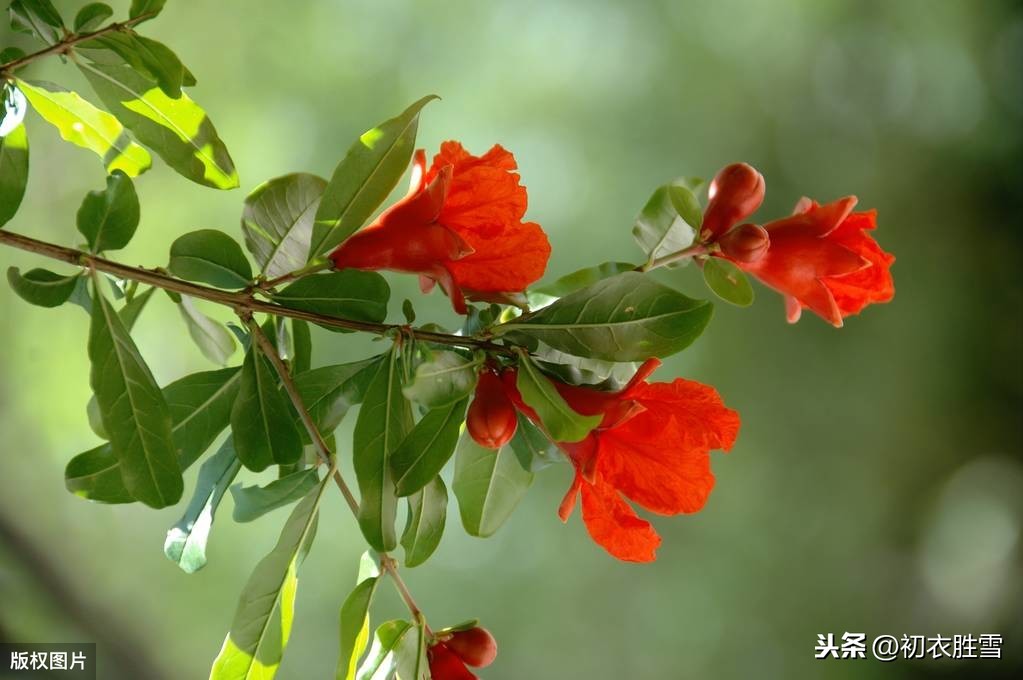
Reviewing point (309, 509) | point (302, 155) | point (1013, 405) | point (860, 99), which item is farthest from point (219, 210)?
point (1013, 405)

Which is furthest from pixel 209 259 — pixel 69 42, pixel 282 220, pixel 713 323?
pixel 713 323

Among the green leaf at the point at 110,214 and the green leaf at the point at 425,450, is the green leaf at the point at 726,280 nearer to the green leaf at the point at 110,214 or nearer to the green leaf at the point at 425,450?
the green leaf at the point at 425,450

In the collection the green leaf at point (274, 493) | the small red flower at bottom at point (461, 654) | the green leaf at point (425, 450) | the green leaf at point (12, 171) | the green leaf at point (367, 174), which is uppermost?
the green leaf at point (12, 171)

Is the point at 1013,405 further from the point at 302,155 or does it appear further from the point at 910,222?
the point at 302,155

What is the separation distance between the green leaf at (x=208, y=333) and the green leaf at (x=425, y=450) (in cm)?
23

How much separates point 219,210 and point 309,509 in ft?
7.01

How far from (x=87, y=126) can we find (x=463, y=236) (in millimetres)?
305

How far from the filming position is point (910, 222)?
277 centimetres

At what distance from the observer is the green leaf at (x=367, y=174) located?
20.5 inches

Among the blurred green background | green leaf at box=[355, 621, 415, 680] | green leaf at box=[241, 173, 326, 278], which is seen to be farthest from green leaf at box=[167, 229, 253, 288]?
the blurred green background

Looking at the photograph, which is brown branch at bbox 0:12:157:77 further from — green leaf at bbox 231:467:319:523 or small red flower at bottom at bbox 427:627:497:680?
small red flower at bottom at bbox 427:627:497:680

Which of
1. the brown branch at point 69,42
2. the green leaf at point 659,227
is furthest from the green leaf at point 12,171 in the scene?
the green leaf at point 659,227

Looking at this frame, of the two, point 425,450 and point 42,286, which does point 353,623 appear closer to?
point 425,450

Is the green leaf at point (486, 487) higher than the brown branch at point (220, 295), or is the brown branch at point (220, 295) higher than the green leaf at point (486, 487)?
the brown branch at point (220, 295)
